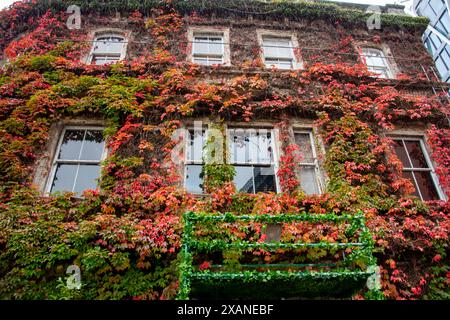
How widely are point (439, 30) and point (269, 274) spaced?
23441 millimetres

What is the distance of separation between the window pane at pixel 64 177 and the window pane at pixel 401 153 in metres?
7.84

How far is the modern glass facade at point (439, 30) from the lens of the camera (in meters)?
20.3

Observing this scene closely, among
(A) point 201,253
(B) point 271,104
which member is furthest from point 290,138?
(A) point 201,253

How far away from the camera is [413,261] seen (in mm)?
6113

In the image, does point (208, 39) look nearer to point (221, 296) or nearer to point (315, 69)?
point (315, 69)

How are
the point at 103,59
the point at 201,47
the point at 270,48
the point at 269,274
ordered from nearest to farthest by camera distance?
the point at 269,274 → the point at 103,59 → the point at 201,47 → the point at 270,48

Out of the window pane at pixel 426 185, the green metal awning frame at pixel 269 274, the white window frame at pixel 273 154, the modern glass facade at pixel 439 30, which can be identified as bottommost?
the green metal awning frame at pixel 269 274

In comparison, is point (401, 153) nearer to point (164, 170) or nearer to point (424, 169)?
point (424, 169)

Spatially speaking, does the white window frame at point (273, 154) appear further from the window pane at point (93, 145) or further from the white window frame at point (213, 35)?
the window pane at point (93, 145)

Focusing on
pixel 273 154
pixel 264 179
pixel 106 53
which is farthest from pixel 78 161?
→ pixel 273 154

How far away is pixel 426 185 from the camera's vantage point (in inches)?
296

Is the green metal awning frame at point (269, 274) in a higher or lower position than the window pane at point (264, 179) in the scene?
lower

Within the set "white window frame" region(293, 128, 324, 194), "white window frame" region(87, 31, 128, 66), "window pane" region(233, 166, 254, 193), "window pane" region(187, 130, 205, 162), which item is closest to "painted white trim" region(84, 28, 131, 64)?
"white window frame" region(87, 31, 128, 66)

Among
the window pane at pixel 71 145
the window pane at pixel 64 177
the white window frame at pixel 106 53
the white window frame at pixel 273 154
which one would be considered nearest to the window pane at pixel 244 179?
the white window frame at pixel 273 154
